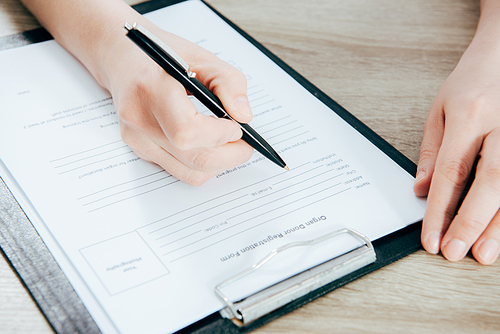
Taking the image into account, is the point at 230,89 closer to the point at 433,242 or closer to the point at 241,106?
the point at 241,106

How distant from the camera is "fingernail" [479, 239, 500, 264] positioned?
0.46 meters

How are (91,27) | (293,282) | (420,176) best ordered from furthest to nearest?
(91,27)
(420,176)
(293,282)

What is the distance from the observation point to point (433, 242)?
46 centimetres

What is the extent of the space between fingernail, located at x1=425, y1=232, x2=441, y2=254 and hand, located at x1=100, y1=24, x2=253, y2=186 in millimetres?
222

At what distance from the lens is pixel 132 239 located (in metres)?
0.47

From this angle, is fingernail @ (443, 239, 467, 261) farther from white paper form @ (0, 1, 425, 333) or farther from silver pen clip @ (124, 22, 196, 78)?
silver pen clip @ (124, 22, 196, 78)

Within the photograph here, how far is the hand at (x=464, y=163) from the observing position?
462 millimetres

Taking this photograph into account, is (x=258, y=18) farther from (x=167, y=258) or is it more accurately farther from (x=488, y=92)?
(x=167, y=258)

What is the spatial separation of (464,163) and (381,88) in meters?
0.22

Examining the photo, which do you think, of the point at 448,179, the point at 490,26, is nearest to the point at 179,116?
the point at 448,179

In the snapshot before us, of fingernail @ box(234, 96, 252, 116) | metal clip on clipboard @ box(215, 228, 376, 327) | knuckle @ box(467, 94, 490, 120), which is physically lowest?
metal clip on clipboard @ box(215, 228, 376, 327)

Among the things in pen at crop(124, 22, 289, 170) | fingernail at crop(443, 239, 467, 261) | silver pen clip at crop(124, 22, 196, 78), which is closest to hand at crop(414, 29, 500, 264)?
fingernail at crop(443, 239, 467, 261)

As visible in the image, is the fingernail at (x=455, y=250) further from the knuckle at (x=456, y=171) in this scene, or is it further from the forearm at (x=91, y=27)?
the forearm at (x=91, y=27)

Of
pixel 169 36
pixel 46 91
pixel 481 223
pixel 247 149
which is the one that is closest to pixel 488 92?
pixel 481 223
